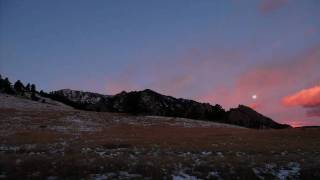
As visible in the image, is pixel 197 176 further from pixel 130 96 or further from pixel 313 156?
pixel 130 96

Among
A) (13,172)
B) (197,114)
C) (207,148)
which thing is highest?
(197,114)

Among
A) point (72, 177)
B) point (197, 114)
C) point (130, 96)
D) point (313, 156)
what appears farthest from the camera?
point (197, 114)

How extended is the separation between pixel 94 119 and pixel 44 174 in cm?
7656

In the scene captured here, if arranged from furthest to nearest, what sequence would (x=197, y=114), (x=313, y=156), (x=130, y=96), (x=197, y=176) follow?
(x=197, y=114)
(x=130, y=96)
(x=313, y=156)
(x=197, y=176)

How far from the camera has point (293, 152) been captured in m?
44.1

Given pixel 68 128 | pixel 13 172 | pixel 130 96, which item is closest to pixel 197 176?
pixel 13 172

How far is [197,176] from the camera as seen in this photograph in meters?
28.3

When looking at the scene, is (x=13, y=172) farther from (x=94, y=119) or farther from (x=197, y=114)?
(x=197, y=114)

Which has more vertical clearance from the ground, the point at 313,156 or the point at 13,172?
the point at 313,156

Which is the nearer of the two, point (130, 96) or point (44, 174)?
point (44, 174)

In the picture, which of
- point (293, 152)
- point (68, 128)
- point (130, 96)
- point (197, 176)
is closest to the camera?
point (197, 176)

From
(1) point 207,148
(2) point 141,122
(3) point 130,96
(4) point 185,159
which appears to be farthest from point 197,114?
(4) point 185,159

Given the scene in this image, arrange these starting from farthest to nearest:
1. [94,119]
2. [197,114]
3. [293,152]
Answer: [197,114]
[94,119]
[293,152]

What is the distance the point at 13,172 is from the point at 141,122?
267 feet
